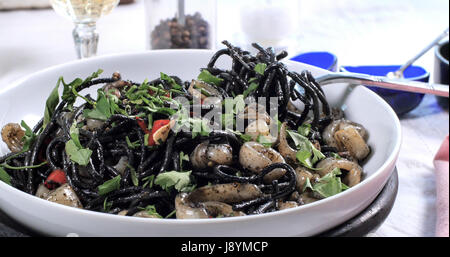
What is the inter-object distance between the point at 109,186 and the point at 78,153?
16 centimetres

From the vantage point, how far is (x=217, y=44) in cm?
403

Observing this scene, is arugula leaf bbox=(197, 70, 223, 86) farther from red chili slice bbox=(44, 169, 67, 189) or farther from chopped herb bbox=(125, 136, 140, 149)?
red chili slice bbox=(44, 169, 67, 189)

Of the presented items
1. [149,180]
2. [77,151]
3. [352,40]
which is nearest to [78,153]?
[77,151]

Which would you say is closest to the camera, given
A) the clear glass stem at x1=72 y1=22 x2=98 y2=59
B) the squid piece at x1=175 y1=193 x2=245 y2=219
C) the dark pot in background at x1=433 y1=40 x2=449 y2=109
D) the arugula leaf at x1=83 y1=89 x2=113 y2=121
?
the squid piece at x1=175 y1=193 x2=245 y2=219

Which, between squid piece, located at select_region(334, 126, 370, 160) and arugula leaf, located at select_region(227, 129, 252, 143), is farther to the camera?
squid piece, located at select_region(334, 126, 370, 160)

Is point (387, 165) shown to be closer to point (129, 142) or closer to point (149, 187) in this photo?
point (149, 187)

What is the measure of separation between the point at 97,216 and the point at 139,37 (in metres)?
3.13

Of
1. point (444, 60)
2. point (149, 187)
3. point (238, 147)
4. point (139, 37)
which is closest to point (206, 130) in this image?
point (238, 147)

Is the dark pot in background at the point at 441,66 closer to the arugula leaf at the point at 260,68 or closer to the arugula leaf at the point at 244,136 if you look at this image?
the arugula leaf at the point at 260,68

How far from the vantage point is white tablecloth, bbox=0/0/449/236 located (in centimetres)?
261

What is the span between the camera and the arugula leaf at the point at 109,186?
1.61 m

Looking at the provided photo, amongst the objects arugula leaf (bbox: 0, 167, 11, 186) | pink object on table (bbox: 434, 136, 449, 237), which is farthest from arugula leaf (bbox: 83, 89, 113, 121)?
pink object on table (bbox: 434, 136, 449, 237)

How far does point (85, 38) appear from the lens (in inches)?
127

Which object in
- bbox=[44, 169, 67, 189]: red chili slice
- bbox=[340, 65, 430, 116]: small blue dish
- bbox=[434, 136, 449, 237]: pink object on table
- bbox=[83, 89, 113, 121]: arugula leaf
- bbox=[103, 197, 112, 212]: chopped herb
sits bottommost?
bbox=[434, 136, 449, 237]: pink object on table
